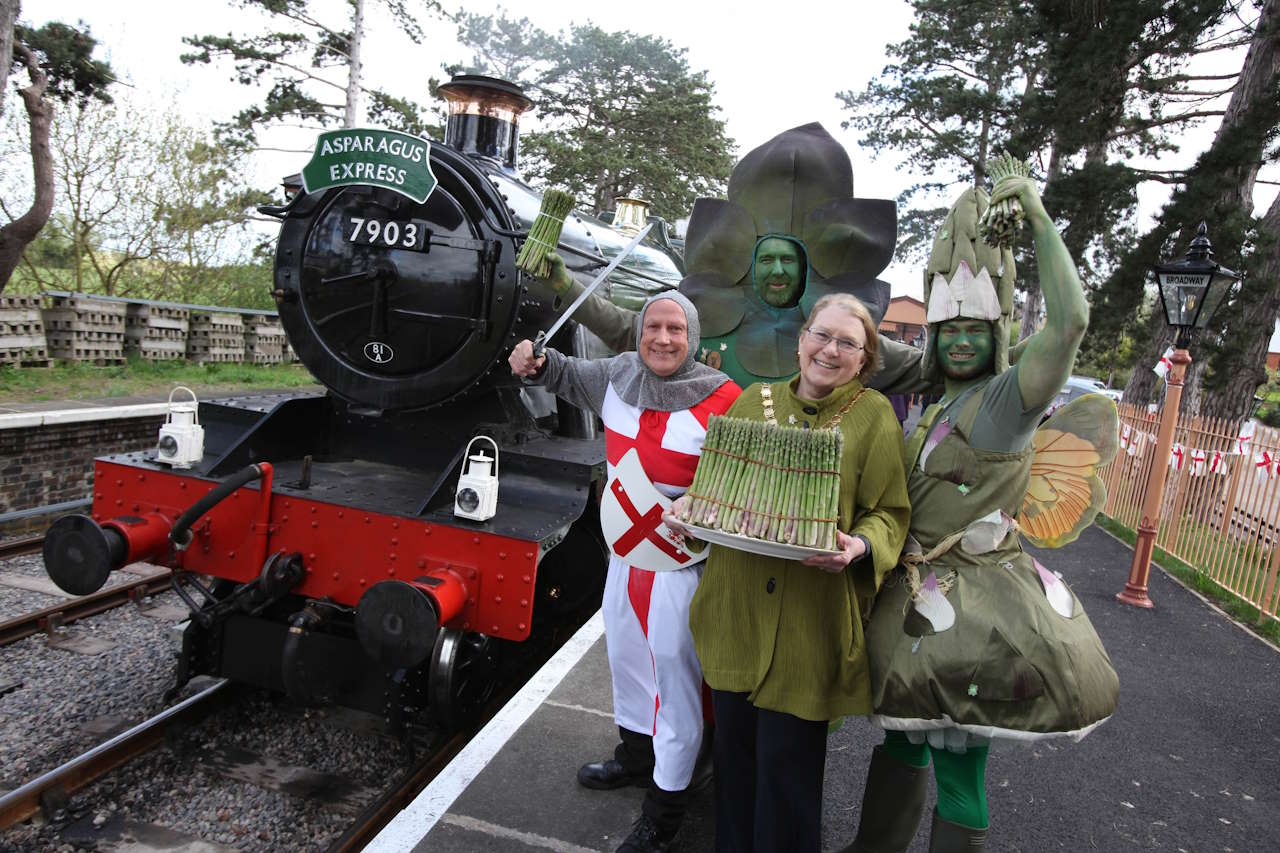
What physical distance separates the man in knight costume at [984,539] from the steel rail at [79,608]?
4304 mm

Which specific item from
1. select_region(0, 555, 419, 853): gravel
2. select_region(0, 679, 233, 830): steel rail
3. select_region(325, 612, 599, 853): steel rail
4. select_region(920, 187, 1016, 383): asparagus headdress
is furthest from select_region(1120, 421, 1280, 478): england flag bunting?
select_region(0, 679, 233, 830): steel rail

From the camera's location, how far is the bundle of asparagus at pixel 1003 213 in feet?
5.89

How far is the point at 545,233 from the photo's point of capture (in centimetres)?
285

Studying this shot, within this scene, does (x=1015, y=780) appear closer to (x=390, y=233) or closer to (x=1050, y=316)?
(x=1050, y=316)

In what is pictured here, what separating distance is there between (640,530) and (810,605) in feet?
2.11

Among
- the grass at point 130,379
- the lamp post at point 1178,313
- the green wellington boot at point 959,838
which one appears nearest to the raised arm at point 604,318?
the green wellington boot at point 959,838

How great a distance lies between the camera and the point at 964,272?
193 cm

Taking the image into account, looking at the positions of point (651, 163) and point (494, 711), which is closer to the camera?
point (494, 711)

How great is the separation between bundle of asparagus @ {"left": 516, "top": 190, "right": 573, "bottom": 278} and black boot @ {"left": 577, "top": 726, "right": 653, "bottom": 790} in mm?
1692

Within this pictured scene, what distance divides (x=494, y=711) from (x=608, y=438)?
2109 mm

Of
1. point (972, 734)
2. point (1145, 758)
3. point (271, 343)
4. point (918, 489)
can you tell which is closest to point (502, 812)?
point (972, 734)

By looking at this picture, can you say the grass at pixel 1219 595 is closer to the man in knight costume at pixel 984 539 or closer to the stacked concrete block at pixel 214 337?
the man in knight costume at pixel 984 539

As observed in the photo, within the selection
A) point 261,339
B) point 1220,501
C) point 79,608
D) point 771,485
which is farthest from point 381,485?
point 261,339

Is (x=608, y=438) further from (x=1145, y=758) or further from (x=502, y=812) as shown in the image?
(x=1145, y=758)
